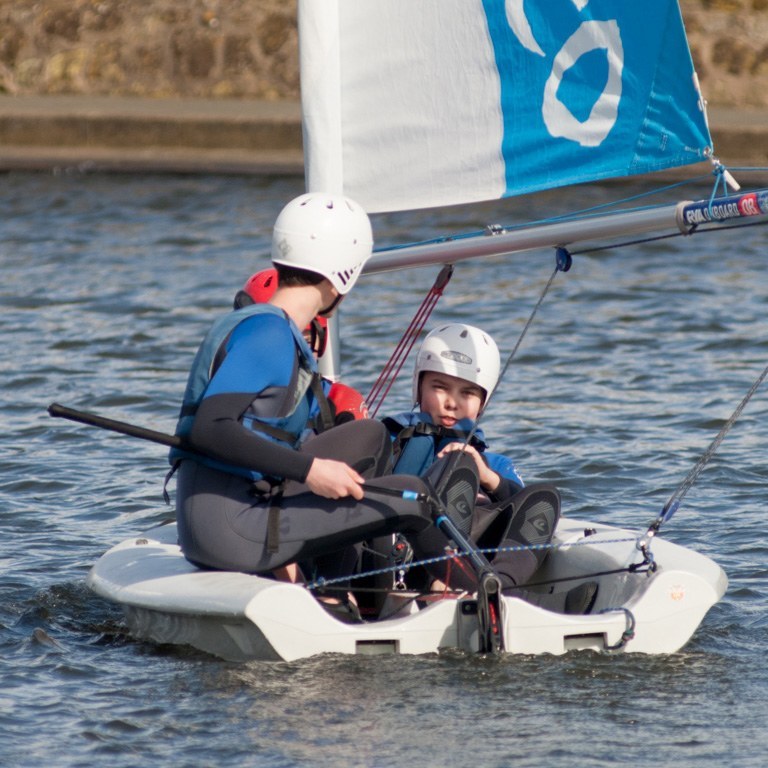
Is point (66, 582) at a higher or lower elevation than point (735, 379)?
lower

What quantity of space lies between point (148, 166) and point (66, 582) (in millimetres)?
8183

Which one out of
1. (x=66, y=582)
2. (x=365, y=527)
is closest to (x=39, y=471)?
(x=66, y=582)

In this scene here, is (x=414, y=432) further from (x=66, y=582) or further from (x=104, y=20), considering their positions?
(x=104, y=20)

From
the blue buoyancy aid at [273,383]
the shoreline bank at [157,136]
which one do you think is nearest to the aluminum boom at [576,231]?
the blue buoyancy aid at [273,383]

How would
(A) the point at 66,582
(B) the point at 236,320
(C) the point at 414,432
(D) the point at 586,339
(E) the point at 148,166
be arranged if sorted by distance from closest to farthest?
(B) the point at 236,320
(C) the point at 414,432
(A) the point at 66,582
(D) the point at 586,339
(E) the point at 148,166

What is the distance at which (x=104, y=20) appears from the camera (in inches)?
546

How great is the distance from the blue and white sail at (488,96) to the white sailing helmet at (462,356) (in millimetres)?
539

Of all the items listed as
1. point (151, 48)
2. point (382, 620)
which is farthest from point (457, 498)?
point (151, 48)

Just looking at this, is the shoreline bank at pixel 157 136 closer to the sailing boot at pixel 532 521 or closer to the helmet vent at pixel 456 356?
the helmet vent at pixel 456 356

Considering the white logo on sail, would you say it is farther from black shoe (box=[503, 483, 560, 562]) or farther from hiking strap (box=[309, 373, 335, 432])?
hiking strap (box=[309, 373, 335, 432])

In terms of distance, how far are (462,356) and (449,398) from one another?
13cm

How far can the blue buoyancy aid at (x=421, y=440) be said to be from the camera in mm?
5078

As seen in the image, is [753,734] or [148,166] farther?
[148,166]

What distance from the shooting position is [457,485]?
473 cm
